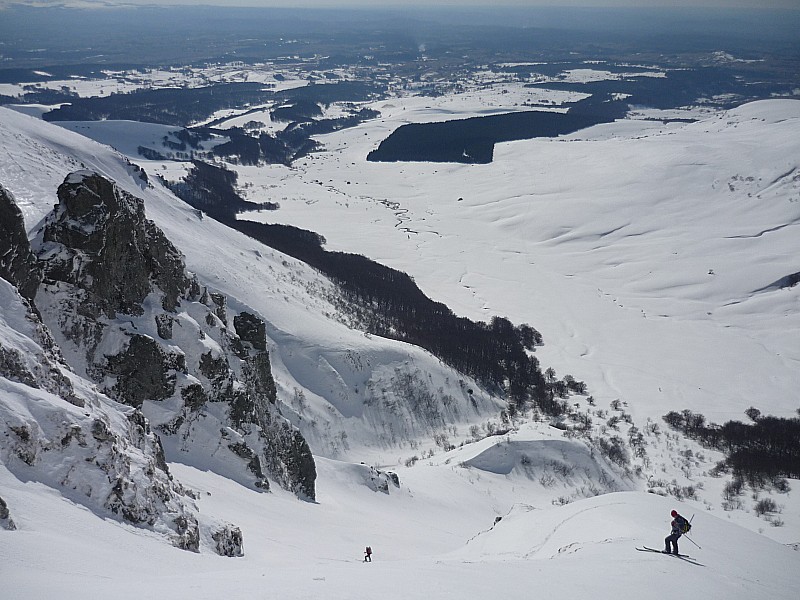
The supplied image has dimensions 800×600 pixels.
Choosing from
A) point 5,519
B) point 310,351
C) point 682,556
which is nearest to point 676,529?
point 682,556

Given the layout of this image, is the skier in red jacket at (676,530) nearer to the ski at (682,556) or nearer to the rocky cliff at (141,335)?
the ski at (682,556)

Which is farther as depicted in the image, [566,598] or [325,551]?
[325,551]

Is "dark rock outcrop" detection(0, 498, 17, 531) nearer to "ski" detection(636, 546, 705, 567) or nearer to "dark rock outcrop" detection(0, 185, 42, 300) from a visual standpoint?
"dark rock outcrop" detection(0, 185, 42, 300)

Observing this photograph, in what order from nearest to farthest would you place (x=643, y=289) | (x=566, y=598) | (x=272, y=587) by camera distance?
(x=272, y=587) → (x=566, y=598) → (x=643, y=289)

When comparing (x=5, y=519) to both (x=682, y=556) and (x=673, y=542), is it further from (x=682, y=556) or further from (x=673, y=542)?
(x=682, y=556)

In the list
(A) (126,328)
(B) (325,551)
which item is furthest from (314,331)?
(B) (325,551)

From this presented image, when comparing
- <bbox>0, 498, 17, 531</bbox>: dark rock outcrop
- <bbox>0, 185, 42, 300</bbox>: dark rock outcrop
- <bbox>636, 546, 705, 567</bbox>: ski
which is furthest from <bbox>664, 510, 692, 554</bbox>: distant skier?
<bbox>0, 185, 42, 300</bbox>: dark rock outcrop

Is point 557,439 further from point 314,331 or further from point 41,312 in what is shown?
point 41,312

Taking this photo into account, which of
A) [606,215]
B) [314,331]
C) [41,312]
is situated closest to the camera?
[41,312]
